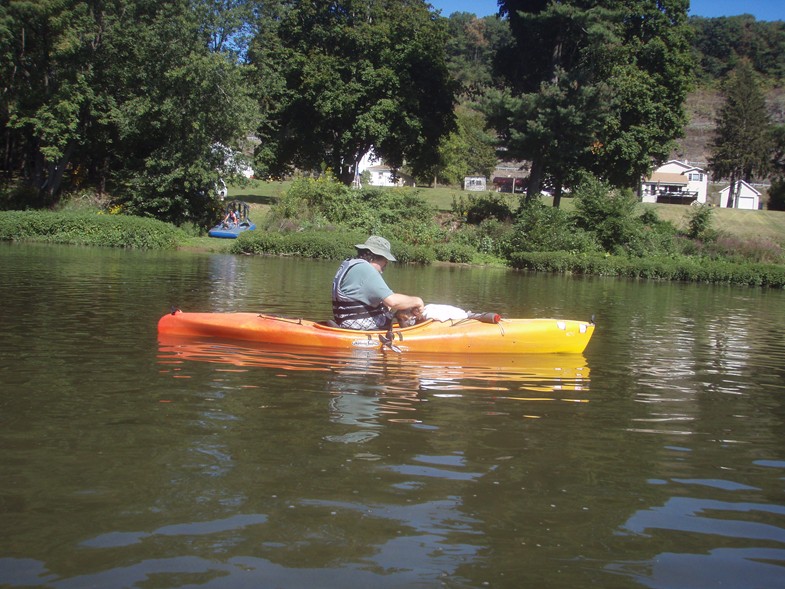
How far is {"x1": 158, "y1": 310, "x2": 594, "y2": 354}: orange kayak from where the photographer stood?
9297 millimetres

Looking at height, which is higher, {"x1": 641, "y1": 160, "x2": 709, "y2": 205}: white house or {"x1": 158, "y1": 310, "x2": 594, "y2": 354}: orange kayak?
{"x1": 641, "y1": 160, "x2": 709, "y2": 205}: white house

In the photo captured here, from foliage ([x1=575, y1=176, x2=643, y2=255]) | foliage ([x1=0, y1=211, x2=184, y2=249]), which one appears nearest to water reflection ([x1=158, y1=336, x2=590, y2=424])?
foliage ([x1=0, y1=211, x2=184, y2=249])

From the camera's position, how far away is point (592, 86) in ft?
109

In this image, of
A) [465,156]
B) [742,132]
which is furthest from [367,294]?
[465,156]

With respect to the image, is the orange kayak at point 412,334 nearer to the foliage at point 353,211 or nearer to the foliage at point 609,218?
the foliage at point 353,211

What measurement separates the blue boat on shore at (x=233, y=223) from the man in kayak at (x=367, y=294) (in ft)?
77.8

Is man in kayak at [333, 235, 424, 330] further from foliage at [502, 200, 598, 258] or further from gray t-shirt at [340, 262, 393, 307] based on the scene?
foliage at [502, 200, 598, 258]

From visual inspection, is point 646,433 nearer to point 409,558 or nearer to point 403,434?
point 403,434

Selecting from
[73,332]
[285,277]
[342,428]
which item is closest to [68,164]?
[285,277]

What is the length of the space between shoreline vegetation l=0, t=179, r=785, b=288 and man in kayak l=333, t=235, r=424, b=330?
19.5 meters

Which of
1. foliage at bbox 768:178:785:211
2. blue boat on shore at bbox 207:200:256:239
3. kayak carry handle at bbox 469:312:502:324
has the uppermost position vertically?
foliage at bbox 768:178:785:211

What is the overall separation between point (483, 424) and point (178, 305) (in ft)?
26.9

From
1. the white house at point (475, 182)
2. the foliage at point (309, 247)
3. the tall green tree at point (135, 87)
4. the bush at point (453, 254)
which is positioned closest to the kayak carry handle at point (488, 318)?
the foliage at point (309, 247)

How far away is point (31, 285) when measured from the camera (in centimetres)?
1480
